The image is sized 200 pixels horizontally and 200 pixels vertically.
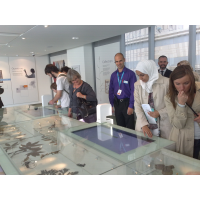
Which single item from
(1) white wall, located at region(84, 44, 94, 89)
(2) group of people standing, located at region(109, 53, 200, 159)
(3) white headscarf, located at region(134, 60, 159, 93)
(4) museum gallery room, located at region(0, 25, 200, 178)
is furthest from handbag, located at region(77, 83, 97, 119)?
(1) white wall, located at region(84, 44, 94, 89)

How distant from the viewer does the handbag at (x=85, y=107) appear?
298 centimetres

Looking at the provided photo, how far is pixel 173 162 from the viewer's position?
1327mm

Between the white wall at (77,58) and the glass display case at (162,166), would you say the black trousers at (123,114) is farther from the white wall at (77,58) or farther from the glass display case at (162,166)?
the white wall at (77,58)

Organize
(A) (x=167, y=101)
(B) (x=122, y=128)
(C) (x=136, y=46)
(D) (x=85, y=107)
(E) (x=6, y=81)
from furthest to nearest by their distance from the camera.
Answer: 1. (E) (x=6, y=81)
2. (C) (x=136, y=46)
3. (D) (x=85, y=107)
4. (B) (x=122, y=128)
5. (A) (x=167, y=101)

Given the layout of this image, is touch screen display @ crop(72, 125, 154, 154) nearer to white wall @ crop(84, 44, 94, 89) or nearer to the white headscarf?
the white headscarf

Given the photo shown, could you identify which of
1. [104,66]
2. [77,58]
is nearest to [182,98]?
[104,66]

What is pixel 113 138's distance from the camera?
1.86 metres

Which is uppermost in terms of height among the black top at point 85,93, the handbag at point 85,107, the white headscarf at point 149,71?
the white headscarf at point 149,71

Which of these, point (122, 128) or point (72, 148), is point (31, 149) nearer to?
point (72, 148)

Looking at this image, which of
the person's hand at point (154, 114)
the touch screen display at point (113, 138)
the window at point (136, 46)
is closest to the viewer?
the touch screen display at point (113, 138)

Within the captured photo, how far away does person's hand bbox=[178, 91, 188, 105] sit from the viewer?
5.72 ft

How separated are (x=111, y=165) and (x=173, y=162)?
45 centimetres

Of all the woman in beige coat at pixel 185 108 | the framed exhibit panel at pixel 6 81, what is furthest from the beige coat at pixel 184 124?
the framed exhibit panel at pixel 6 81

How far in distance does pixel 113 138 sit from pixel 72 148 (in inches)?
16.8
